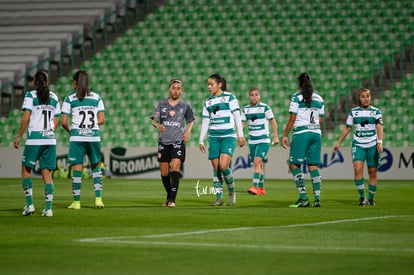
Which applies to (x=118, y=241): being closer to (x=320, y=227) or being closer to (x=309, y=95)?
(x=320, y=227)

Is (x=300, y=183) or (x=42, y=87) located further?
(x=300, y=183)

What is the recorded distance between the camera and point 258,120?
2358 cm

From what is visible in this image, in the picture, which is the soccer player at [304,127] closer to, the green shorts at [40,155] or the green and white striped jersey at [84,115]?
the green and white striped jersey at [84,115]

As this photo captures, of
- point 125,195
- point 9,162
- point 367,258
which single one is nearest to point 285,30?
point 9,162

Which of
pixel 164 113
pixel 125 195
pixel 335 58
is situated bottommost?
pixel 125 195

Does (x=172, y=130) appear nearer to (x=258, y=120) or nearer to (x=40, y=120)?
(x=40, y=120)

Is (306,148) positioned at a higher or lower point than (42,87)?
lower

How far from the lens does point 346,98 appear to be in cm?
3394

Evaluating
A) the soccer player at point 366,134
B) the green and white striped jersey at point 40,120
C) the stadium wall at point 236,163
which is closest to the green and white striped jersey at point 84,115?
the green and white striped jersey at point 40,120

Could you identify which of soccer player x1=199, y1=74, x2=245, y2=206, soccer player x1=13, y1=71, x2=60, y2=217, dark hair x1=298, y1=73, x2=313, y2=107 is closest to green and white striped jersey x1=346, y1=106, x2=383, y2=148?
dark hair x1=298, y1=73, x2=313, y2=107

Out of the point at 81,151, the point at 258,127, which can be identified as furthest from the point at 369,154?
the point at 258,127

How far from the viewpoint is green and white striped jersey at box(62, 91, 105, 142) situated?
16.8 metres

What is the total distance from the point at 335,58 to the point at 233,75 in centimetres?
371

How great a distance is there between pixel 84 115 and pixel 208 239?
597cm
